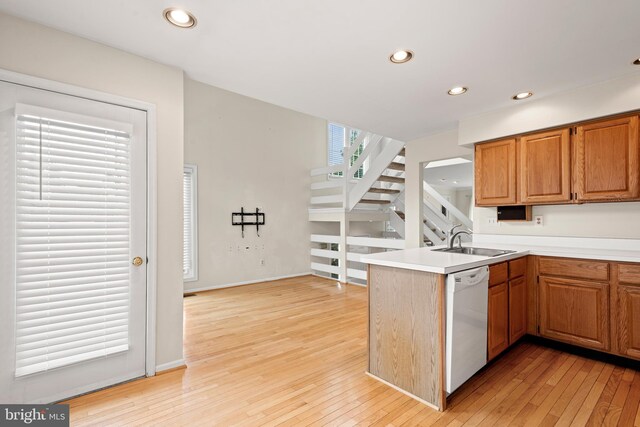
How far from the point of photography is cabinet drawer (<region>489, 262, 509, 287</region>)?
2.47m

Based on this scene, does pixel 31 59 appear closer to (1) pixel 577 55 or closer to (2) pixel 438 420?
(2) pixel 438 420

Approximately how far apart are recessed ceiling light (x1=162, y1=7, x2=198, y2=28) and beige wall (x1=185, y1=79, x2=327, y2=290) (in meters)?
3.27

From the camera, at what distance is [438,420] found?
1902mm

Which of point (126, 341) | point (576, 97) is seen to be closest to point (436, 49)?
point (576, 97)

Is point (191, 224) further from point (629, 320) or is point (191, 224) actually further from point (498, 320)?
point (629, 320)

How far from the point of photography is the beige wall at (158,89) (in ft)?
6.54

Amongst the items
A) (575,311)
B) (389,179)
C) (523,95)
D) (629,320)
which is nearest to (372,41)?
(523,95)

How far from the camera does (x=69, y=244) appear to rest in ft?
6.75

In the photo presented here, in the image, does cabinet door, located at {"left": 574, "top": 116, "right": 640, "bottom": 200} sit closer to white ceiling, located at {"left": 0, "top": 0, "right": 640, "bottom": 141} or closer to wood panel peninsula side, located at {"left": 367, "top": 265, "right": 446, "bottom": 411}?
white ceiling, located at {"left": 0, "top": 0, "right": 640, "bottom": 141}

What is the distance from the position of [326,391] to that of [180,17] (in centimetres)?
262

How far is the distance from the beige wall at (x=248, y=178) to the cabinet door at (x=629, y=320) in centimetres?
481

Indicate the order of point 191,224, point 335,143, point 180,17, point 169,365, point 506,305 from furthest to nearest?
point 335,143 → point 191,224 → point 506,305 → point 169,365 → point 180,17

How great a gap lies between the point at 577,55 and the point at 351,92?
1768 mm

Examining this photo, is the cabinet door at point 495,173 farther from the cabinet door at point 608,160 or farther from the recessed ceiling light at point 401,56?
the recessed ceiling light at point 401,56
